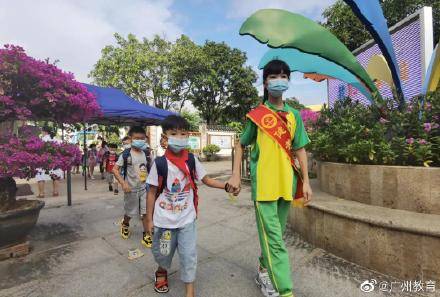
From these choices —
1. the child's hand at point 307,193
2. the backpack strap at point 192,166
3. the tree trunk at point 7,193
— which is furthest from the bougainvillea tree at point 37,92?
the child's hand at point 307,193

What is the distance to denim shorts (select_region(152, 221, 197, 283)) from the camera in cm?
221

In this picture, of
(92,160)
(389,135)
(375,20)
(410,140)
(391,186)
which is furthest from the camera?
(92,160)

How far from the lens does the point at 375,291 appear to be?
7.80 ft

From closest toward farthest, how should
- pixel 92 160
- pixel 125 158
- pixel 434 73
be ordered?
pixel 125 158, pixel 434 73, pixel 92 160

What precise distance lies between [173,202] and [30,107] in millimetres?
2507

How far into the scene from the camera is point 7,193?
3.48 m

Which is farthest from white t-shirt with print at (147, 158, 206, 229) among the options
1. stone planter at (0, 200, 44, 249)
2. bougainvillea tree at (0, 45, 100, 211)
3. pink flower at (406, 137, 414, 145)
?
pink flower at (406, 137, 414, 145)

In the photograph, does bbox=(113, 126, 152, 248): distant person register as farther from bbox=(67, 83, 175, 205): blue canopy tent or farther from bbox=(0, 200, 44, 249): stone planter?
bbox=(67, 83, 175, 205): blue canopy tent

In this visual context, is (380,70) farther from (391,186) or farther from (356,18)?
(356,18)

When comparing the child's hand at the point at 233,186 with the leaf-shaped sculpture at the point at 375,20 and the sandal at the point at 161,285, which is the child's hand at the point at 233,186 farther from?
the leaf-shaped sculpture at the point at 375,20

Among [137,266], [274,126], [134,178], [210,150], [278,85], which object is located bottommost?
[137,266]

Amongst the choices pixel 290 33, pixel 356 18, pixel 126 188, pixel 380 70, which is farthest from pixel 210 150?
pixel 126 188

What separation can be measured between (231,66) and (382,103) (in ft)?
78.0

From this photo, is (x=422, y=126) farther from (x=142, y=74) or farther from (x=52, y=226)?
(x=142, y=74)
